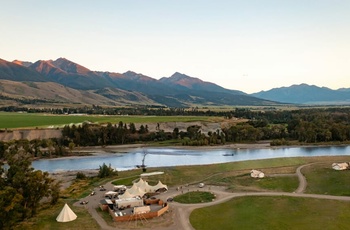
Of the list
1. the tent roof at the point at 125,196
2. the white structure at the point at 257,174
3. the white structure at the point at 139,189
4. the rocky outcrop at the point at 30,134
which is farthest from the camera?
the rocky outcrop at the point at 30,134

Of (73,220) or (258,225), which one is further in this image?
(73,220)

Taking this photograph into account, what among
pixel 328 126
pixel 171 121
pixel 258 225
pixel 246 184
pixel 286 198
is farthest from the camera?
pixel 171 121

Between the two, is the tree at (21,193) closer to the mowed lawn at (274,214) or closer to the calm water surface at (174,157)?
the mowed lawn at (274,214)

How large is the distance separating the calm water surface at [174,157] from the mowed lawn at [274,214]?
165 ft

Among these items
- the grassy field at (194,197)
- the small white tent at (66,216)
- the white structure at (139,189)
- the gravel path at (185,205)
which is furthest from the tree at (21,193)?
the grassy field at (194,197)

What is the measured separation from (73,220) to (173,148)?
87.1 meters

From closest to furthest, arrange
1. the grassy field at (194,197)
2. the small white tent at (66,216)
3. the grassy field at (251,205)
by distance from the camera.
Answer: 1. the grassy field at (251,205)
2. the small white tent at (66,216)
3. the grassy field at (194,197)

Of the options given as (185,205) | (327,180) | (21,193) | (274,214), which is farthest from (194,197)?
(21,193)

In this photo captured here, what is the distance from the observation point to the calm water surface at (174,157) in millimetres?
108188

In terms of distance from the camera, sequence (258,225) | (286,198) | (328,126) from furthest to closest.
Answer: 1. (328,126)
2. (286,198)
3. (258,225)

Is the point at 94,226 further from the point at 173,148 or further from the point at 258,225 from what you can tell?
the point at 173,148

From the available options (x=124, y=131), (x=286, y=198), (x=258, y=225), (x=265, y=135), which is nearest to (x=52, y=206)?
(x=258, y=225)

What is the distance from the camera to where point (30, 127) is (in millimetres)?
154125

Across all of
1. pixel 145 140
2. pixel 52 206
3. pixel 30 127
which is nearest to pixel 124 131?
pixel 145 140
